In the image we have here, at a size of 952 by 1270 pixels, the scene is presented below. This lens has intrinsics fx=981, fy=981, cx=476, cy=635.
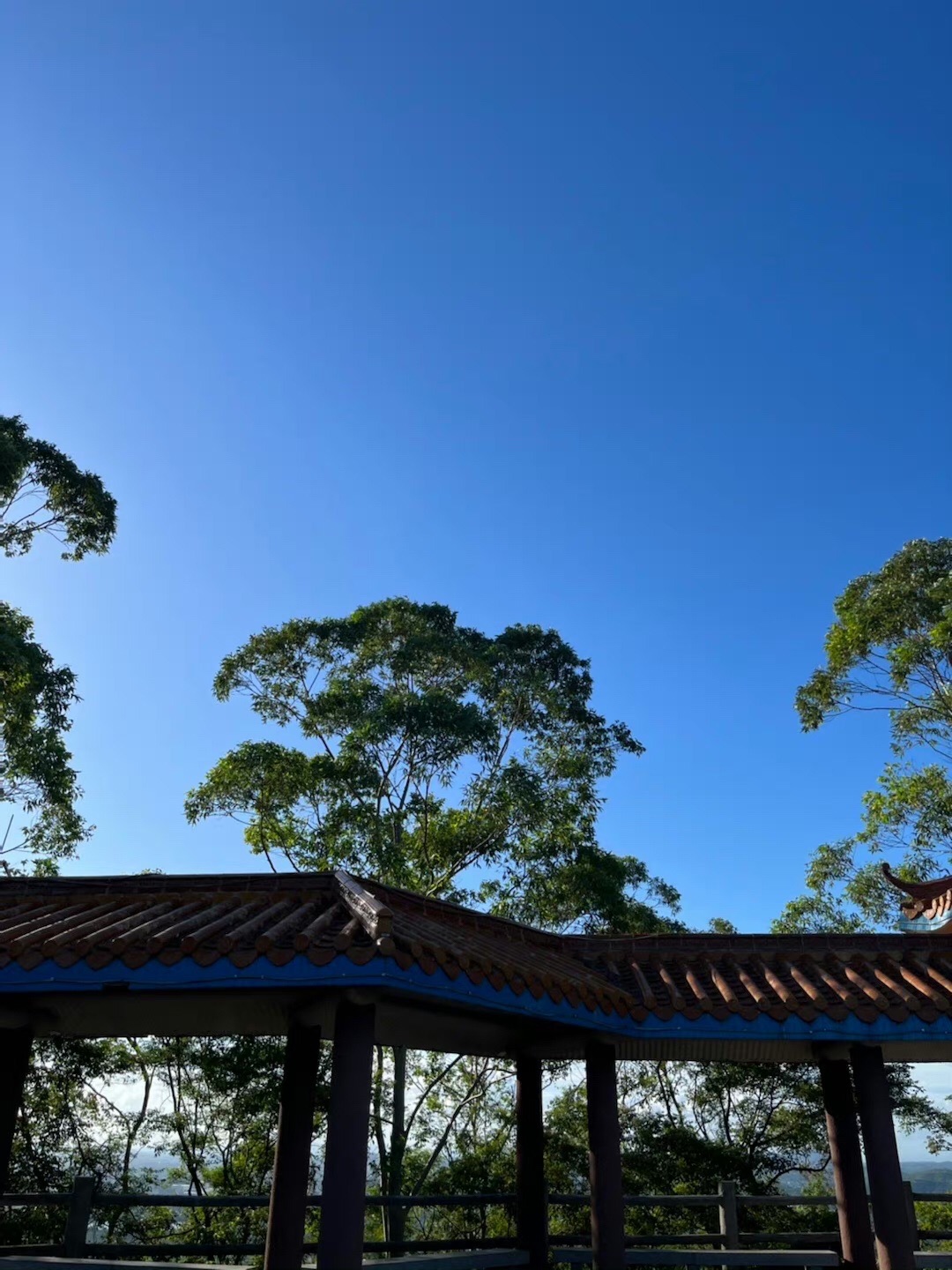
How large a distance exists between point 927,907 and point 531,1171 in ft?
14.5

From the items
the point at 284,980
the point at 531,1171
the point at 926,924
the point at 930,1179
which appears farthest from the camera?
the point at 930,1179

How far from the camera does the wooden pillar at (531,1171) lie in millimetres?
7508

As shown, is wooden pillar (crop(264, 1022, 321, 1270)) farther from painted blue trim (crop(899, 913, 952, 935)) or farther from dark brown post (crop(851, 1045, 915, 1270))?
painted blue trim (crop(899, 913, 952, 935))

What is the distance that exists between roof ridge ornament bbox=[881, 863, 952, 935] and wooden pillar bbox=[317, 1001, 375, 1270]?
519cm

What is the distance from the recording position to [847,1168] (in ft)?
24.2

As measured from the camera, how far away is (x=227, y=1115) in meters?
14.7

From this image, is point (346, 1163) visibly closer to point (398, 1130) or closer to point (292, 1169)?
point (292, 1169)

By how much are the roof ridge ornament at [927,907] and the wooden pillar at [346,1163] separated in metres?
5.19

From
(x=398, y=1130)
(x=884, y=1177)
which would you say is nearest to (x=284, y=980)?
(x=884, y=1177)

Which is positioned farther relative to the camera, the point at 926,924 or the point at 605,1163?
the point at 926,924

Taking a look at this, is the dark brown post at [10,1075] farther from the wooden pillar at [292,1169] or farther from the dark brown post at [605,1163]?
the dark brown post at [605,1163]

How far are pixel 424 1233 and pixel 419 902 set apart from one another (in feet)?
30.7

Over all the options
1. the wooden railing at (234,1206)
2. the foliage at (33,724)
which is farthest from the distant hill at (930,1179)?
the foliage at (33,724)

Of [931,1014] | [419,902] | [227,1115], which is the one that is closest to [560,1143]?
[227,1115]
